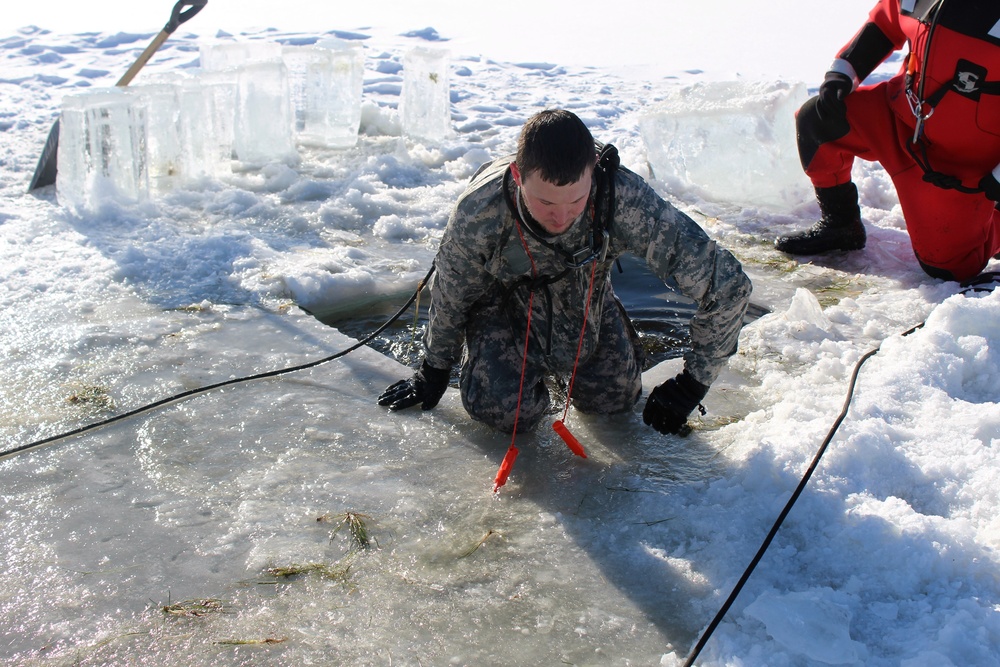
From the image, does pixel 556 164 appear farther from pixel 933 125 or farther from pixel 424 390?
pixel 933 125

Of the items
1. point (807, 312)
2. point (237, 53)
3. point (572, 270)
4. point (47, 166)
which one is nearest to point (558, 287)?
point (572, 270)

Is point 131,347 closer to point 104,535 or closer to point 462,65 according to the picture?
point 104,535

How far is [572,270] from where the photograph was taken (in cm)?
272

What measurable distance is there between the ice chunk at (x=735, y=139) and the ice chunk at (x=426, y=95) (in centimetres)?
193

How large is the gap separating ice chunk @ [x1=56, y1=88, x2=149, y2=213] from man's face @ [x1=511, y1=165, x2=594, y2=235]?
10.9 feet

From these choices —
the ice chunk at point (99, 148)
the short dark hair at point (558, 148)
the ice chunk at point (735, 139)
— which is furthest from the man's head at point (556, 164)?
the ice chunk at point (99, 148)

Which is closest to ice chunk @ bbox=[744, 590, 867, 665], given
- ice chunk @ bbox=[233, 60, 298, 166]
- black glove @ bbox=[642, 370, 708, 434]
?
black glove @ bbox=[642, 370, 708, 434]

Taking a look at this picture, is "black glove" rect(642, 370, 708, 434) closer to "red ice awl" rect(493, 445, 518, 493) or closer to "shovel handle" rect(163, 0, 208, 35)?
"red ice awl" rect(493, 445, 518, 493)

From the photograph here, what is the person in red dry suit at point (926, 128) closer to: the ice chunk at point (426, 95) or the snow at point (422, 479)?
the snow at point (422, 479)

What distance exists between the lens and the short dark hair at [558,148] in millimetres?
2205

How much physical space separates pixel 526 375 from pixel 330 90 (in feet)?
13.5

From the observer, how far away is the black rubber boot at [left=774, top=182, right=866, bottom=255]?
441 centimetres

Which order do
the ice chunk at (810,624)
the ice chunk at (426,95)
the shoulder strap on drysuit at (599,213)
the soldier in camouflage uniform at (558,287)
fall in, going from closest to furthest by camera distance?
1. the ice chunk at (810,624)
2. the soldier in camouflage uniform at (558,287)
3. the shoulder strap on drysuit at (599,213)
4. the ice chunk at (426,95)

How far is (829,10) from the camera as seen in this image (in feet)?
47.1
